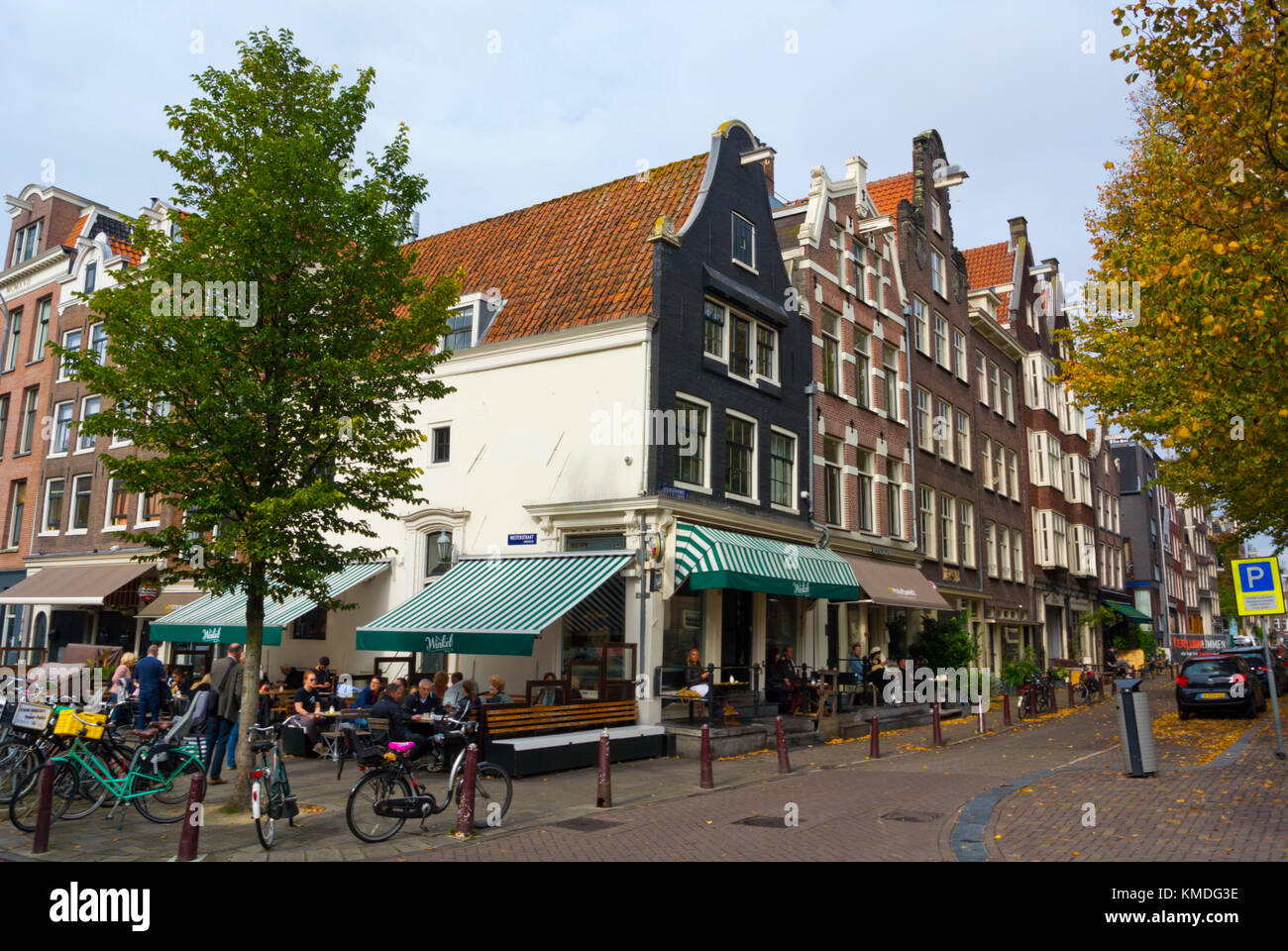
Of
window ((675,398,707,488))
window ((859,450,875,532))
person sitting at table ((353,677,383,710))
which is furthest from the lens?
window ((859,450,875,532))

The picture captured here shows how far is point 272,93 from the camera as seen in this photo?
12266 millimetres

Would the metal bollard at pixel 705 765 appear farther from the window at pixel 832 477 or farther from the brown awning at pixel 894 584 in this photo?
the window at pixel 832 477

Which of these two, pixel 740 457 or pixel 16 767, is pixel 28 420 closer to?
pixel 740 457

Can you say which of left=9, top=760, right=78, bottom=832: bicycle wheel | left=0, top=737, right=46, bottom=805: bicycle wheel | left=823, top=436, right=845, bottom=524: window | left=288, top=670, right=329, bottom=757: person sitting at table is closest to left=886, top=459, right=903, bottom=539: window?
left=823, top=436, right=845, bottom=524: window

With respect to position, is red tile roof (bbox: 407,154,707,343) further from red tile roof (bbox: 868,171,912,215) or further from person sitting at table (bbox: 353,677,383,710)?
red tile roof (bbox: 868,171,912,215)

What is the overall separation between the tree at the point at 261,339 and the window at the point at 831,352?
51.4ft

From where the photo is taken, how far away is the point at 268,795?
933 cm

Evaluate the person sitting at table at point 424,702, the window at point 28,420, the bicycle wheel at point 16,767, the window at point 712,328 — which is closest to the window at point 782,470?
the window at point 712,328

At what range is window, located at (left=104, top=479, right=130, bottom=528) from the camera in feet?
96.6

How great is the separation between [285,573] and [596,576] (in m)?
7.31

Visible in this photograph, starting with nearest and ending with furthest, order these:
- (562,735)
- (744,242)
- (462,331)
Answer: (562,735)
(744,242)
(462,331)

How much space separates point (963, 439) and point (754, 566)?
1817cm

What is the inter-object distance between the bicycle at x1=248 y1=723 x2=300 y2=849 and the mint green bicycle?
49.2 inches

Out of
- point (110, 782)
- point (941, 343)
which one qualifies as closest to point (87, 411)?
point (110, 782)
